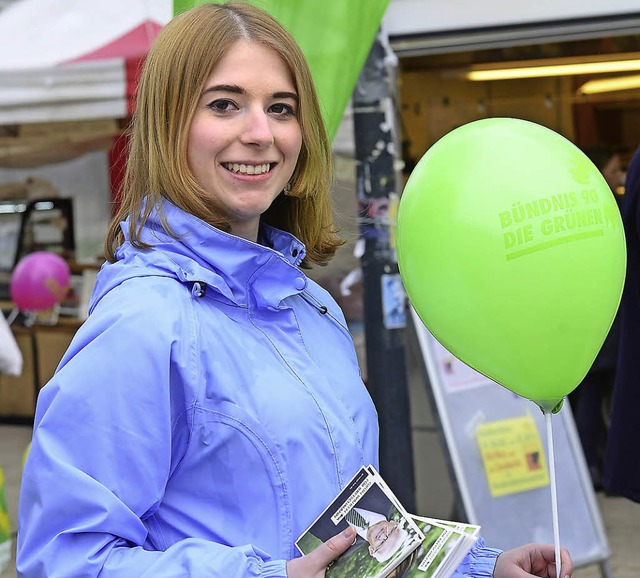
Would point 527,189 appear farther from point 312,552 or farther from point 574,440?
point 574,440

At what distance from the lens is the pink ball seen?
6.31 m

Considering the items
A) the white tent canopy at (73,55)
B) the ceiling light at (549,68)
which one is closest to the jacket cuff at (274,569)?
the white tent canopy at (73,55)

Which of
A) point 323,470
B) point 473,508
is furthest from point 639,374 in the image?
point 323,470

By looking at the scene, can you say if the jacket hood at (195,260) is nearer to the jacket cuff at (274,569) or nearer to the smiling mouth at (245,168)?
the smiling mouth at (245,168)

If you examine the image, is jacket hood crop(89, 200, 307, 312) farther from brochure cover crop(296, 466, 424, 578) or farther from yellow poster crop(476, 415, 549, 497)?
yellow poster crop(476, 415, 549, 497)

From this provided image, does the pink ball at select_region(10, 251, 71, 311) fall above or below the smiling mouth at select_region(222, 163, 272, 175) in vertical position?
below

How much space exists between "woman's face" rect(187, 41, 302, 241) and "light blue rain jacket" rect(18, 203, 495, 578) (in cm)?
→ 9

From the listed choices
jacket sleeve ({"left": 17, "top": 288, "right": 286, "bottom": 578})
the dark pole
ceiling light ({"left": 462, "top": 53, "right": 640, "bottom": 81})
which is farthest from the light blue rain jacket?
ceiling light ({"left": 462, "top": 53, "right": 640, "bottom": 81})

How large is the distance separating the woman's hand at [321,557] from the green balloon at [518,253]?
1.56 feet

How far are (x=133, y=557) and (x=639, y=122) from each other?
540 centimetres

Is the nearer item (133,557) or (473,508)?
(133,557)

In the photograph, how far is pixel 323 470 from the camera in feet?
4.85

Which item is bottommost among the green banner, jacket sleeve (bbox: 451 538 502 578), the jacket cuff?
jacket sleeve (bbox: 451 538 502 578)

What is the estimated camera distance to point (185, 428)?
1.38 m
